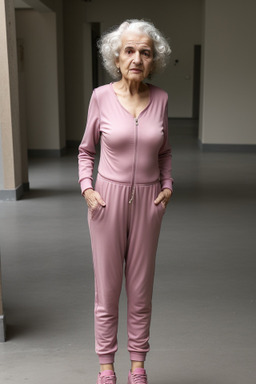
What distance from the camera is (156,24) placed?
59.1ft

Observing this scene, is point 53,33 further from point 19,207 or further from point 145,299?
point 145,299

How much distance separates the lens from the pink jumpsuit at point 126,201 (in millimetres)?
2303

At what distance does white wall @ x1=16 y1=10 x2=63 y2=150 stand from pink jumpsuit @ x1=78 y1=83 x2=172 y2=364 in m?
9.72

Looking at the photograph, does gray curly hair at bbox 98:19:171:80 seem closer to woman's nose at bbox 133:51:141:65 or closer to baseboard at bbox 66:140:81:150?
woman's nose at bbox 133:51:141:65

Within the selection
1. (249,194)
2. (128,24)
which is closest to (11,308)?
(128,24)

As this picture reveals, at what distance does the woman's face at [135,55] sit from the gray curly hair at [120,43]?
29 mm

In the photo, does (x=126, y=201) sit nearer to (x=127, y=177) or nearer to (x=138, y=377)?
(x=127, y=177)

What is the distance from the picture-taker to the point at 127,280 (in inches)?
98.9

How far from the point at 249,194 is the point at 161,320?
15.1 ft

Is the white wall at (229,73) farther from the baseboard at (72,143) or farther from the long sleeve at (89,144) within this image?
the long sleeve at (89,144)

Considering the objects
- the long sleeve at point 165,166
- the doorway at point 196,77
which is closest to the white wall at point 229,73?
the doorway at point 196,77

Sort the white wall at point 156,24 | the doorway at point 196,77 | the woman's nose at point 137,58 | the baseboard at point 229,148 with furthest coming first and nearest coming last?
the doorway at point 196,77 < the white wall at point 156,24 < the baseboard at point 229,148 < the woman's nose at point 137,58

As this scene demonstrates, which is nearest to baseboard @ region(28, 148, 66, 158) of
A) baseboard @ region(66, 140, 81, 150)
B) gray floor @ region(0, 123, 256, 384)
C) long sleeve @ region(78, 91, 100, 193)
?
baseboard @ region(66, 140, 81, 150)

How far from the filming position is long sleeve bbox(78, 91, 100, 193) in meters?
2.36
